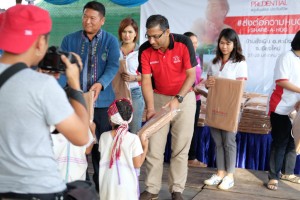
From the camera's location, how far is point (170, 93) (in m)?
3.45

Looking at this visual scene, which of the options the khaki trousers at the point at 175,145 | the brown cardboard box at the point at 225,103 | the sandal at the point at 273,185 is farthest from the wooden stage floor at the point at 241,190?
the brown cardboard box at the point at 225,103

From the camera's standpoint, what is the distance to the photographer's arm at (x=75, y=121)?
Result: 1358 millimetres

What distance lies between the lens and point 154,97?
3.53m

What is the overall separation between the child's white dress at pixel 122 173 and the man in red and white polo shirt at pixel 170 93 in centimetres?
54

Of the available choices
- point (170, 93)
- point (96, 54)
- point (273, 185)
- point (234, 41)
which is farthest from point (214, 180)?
point (96, 54)

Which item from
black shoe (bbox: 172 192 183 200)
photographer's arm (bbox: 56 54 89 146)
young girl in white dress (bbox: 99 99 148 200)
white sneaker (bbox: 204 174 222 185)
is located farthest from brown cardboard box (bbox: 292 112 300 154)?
photographer's arm (bbox: 56 54 89 146)

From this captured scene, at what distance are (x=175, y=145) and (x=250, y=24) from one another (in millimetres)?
2684

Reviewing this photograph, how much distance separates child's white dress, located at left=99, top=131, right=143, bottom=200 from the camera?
272 centimetres

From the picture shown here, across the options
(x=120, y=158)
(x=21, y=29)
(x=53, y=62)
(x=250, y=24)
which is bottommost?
(x=120, y=158)

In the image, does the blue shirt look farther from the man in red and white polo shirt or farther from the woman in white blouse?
the woman in white blouse

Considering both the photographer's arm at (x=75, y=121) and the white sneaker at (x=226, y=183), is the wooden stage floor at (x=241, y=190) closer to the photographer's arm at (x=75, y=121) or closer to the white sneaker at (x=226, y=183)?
the white sneaker at (x=226, y=183)

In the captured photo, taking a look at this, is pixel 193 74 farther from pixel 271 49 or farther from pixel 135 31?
pixel 271 49

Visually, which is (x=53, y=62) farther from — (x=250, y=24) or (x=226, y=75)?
(x=250, y=24)

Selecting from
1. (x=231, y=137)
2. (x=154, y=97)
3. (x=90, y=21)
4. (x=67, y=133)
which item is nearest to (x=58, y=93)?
(x=67, y=133)
